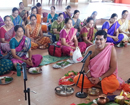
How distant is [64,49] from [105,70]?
5.94 ft

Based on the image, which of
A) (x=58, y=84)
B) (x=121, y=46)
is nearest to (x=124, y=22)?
(x=121, y=46)

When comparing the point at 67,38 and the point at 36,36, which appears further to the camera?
the point at 36,36

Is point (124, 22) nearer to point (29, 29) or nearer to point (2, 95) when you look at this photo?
point (29, 29)

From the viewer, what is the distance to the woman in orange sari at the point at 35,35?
17.6 ft

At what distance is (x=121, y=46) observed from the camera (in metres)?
5.92

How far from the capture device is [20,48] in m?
3.89

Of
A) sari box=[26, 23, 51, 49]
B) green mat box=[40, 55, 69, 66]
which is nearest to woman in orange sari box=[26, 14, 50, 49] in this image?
sari box=[26, 23, 51, 49]

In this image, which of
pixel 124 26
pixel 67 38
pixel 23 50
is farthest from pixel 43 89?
pixel 124 26

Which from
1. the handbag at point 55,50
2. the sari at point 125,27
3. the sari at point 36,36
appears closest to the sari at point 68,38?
the handbag at point 55,50

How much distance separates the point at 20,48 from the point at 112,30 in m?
3.22

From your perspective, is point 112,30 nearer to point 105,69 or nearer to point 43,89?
point 105,69

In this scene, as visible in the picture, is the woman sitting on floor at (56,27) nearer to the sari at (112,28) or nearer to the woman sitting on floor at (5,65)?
the sari at (112,28)

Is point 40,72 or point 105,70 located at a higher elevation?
point 105,70

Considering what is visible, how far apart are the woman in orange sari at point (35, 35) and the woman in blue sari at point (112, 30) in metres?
1.87
